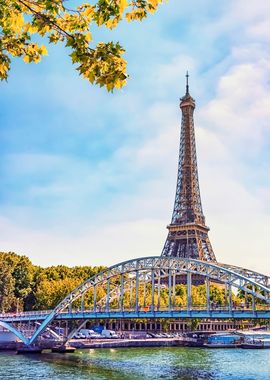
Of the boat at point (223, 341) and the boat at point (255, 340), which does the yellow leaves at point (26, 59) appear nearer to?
the boat at point (223, 341)

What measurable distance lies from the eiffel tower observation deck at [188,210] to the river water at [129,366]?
135ft

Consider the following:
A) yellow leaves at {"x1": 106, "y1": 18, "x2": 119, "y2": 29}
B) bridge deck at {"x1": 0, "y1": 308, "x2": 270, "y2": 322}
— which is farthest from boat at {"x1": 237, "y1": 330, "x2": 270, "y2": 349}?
yellow leaves at {"x1": 106, "y1": 18, "x2": 119, "y2": 29}

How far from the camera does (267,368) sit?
4103 cm

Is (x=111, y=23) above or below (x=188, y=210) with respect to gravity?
below

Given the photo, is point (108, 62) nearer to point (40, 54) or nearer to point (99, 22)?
point (99, 22)

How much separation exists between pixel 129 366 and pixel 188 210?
61.9m

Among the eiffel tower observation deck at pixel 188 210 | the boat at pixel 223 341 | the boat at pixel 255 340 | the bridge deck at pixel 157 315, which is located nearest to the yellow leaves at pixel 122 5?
Result: the bridge deck at pixel 157 315

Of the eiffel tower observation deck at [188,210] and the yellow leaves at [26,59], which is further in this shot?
the eiffel tower observation deck at [188,210]

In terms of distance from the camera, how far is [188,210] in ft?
333

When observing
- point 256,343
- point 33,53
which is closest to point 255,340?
point 256,343

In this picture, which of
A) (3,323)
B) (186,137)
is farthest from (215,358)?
(186,137)

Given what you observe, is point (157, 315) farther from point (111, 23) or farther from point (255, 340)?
point (111, 23)

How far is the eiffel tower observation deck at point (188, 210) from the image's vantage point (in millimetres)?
94000

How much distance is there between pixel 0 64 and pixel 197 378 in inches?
1210
